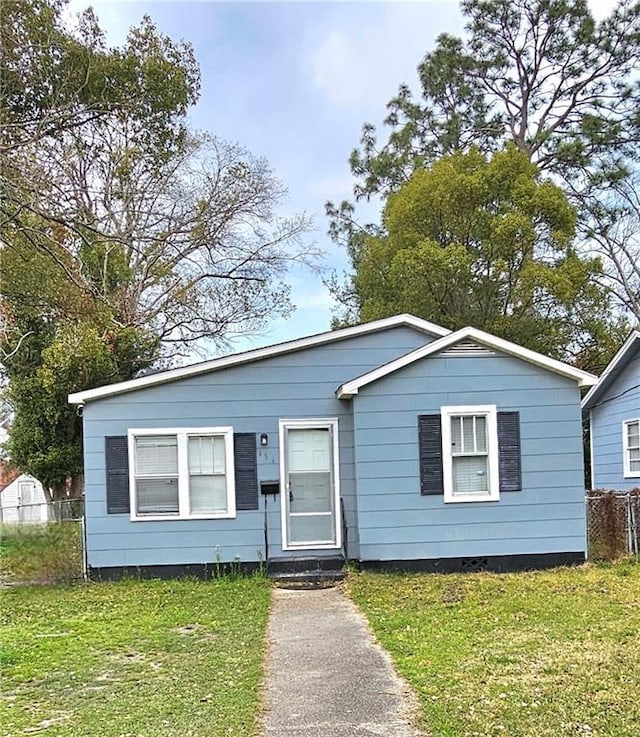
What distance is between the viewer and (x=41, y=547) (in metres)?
10.1

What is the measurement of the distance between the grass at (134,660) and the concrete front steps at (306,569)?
501 mm

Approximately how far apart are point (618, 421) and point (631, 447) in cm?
71

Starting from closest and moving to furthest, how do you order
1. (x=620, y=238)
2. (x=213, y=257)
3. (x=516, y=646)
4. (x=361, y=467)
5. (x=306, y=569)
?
(x=516, y=646)
(x=361, y=467)
(x=306, y=569)
(x=213, y=257)
(x=620, y=238)

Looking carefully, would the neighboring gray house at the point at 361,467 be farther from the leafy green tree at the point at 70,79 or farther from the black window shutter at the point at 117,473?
the leafy green tree at the point at 70,79

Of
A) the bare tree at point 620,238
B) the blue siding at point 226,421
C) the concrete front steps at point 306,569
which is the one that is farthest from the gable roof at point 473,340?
the bare tree at point 620,238

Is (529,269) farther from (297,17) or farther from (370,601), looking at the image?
(370,601)

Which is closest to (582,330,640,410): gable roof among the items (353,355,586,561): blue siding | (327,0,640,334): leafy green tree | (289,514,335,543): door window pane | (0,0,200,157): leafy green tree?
(353,355,586,561): blue siding

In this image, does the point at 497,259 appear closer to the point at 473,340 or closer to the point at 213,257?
the point at 473,340

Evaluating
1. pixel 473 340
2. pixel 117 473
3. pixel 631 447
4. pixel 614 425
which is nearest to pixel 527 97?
pixel 614 425

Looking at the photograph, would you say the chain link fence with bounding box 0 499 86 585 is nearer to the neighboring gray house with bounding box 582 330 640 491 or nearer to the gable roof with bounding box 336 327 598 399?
the gable roof with bounding box 336 327 598 399

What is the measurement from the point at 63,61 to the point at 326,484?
6060 millimetres

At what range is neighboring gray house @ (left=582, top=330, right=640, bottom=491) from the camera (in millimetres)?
13211

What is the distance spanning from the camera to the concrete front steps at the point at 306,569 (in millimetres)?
9398

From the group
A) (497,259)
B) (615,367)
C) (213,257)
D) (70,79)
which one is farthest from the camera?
(213,257)
